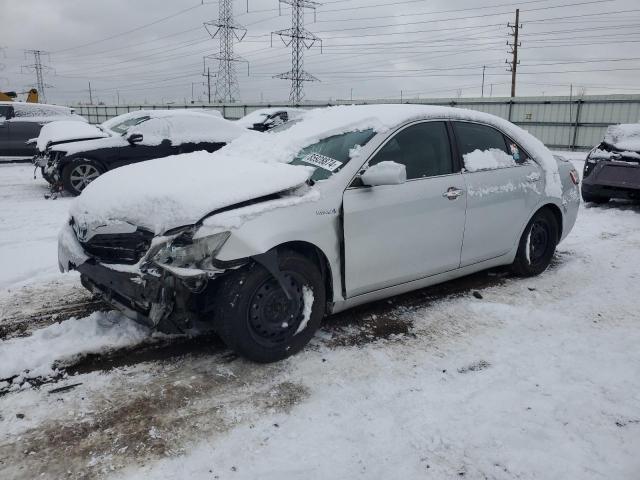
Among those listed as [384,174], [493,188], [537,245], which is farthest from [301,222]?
[537,245]

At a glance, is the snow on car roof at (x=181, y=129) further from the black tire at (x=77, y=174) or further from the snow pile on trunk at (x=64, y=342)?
the snow pile on trunk at (x=64, y=342)

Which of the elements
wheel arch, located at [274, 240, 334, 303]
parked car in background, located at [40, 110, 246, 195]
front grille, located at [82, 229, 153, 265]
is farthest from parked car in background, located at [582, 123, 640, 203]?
front grille, located at [82, 229, 153, 265]

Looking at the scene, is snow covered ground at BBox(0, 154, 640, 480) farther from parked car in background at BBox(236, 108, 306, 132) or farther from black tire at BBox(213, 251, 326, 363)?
parked car in background at BBox(236, 108, 306, 132)

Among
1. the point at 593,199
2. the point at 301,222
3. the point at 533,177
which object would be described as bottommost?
the point at 593,199

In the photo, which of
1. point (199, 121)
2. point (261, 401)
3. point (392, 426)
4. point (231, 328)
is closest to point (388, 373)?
point (392, 426)

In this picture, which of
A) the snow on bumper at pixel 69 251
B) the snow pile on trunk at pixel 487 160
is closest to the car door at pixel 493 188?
the snow pile on trunk at pixel 487 160

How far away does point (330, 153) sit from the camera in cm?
373

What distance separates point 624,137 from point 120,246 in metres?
8.44

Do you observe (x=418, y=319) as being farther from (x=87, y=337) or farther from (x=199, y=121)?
(x=199, y=121)

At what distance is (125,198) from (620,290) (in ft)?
14.4

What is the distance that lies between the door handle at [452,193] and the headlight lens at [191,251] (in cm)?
196

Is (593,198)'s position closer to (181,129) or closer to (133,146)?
(181,129)

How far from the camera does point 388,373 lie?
3.16 m

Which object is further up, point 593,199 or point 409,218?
point 409,218
